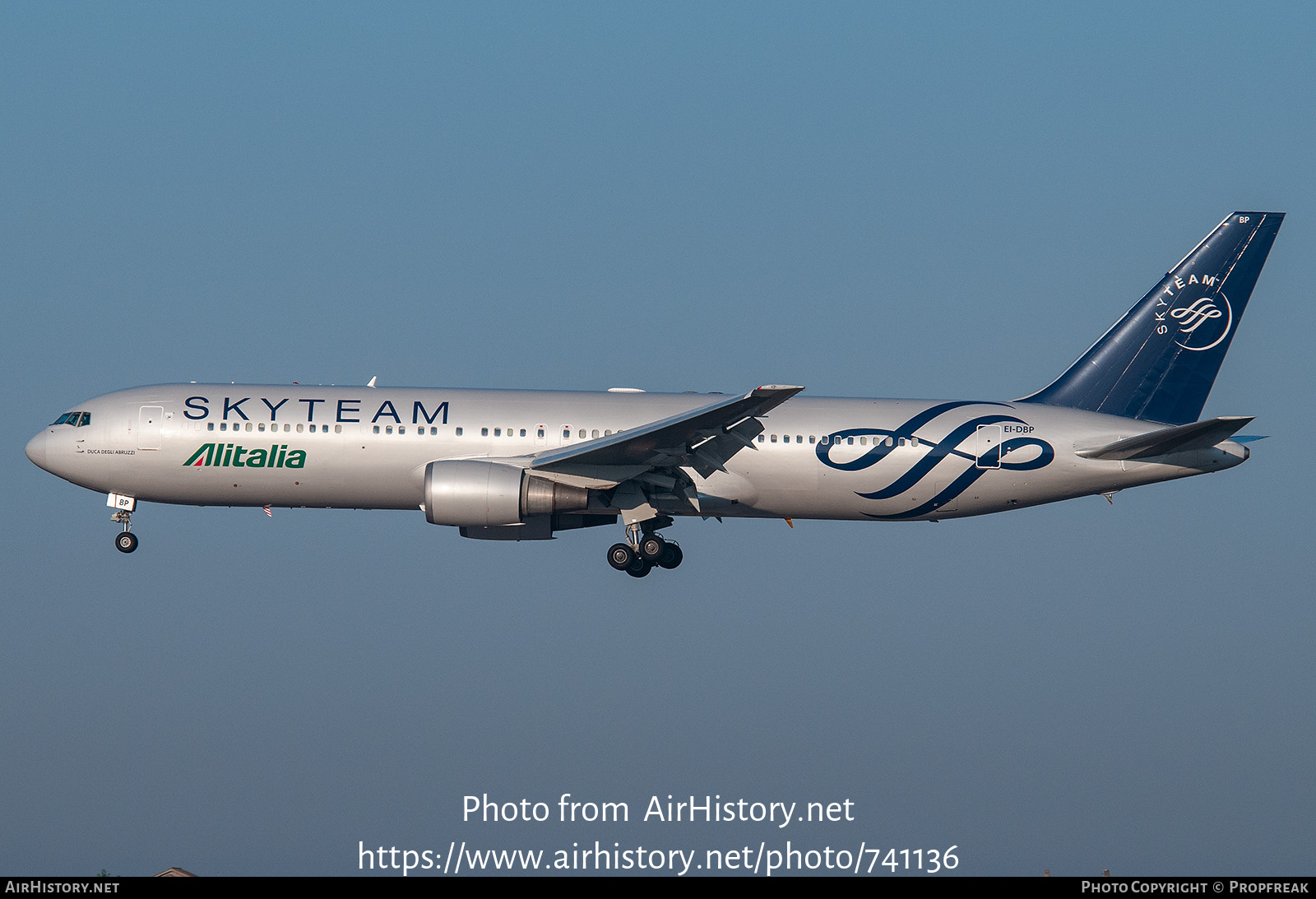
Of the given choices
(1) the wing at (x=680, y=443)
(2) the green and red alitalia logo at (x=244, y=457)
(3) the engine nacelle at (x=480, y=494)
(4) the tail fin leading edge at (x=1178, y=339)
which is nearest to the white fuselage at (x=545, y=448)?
(2) the green and red alitalia logo at (x=244, y=457)

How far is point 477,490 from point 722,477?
6.16 meters

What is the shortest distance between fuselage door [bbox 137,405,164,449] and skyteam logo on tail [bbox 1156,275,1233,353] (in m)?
25.8

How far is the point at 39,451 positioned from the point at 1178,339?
1168 inches

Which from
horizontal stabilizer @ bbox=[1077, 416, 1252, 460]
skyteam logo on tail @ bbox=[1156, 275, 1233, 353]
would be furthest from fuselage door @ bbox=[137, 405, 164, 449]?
skyteam logo on tail @ bbox=[1156, 275, 1233, 353]

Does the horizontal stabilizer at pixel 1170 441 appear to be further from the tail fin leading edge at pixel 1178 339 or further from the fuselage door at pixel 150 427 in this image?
the fuselage door at pixel 150 427

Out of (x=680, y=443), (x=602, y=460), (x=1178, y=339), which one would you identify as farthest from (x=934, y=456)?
(x=602, y=460)

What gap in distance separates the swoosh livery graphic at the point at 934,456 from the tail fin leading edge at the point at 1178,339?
2.46 m

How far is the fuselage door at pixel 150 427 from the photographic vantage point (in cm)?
3684

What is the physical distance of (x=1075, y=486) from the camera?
37.4 meters

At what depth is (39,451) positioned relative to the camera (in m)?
38.1

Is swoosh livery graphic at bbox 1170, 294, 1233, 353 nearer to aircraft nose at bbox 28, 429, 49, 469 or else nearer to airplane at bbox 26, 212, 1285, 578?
airplane at bbox 26, 212, 1285, 578

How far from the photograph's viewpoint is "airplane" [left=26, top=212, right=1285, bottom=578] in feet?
119

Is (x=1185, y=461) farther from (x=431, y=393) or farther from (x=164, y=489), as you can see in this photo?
(x=164, y=489)
